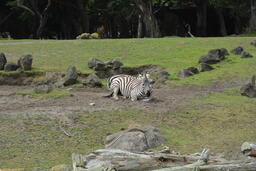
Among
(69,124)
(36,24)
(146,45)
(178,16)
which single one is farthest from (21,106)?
(178,16)

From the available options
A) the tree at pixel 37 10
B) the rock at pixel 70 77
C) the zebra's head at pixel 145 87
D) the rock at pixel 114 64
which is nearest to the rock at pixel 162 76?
the rock at pixel 114 64

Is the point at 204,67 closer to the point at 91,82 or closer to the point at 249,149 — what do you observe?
the point at 91,82

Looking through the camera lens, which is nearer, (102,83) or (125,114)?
(125,114)

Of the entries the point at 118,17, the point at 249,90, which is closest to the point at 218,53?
the point at 249,90

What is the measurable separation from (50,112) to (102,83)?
5911 millimetres

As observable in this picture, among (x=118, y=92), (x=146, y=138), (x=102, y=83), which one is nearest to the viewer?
(x=146, y=138)

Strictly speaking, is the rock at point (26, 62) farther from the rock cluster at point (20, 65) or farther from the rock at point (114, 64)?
the rock at point (114, 64)

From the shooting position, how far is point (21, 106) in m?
15.2

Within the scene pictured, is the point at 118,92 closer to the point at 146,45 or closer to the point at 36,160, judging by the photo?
the point at 36,160

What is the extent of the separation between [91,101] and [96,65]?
5.73 metres

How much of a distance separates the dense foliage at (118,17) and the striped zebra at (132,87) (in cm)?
2164

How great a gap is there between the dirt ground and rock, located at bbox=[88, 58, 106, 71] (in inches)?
105

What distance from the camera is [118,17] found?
52.9 meters

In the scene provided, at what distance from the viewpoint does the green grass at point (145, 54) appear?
2159 centimetres
